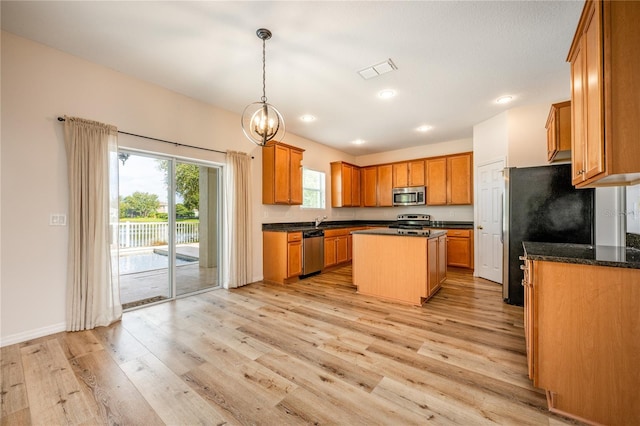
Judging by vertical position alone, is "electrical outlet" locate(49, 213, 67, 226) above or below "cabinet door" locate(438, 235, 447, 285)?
above

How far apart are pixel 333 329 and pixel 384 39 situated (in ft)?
9.76

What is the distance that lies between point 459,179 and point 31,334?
701 centimetres

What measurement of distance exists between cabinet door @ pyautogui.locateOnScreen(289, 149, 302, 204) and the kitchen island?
1674mm

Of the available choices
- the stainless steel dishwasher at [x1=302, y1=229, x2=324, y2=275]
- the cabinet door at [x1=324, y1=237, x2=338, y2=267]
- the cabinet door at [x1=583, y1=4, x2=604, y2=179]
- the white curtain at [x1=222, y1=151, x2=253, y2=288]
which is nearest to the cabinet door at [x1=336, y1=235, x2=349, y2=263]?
the cabinet door at [x1=324, y1=237, x2=338, y2=267]

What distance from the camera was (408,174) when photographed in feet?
21.3

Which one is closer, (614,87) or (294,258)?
(614,87)

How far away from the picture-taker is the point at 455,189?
19.0ft

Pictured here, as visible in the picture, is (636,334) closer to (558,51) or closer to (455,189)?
(558,51)

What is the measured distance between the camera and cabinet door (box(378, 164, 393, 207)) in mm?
6777

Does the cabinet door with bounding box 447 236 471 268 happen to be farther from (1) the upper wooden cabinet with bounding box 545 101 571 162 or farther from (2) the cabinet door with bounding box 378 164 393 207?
(1) the upper wooden cabinet with bounding box 545 101 571 162

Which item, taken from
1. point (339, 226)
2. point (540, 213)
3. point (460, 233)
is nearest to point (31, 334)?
point (339, 226)

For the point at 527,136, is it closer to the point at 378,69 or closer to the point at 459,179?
the point at 459,179


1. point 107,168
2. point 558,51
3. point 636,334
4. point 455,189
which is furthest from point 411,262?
point 107,168

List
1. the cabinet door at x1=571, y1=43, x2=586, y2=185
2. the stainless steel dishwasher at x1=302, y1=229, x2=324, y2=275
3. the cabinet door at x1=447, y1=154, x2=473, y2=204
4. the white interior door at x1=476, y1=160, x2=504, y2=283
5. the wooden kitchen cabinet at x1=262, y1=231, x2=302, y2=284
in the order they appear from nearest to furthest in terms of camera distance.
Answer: the cabinet door at x1=571, y1=43, x2=586, y2=185, the white interior door at x1=476, y1=160, x2=504, y2=283, the wooden kitchen cabinet at x1=262, y1=231, x2=302, y2=284, the stainless steel dishwasher at x1=302, y1=229, x2=324, y2=275, the cabinet door at x1=447, y1=154, x2=473, y2=204
